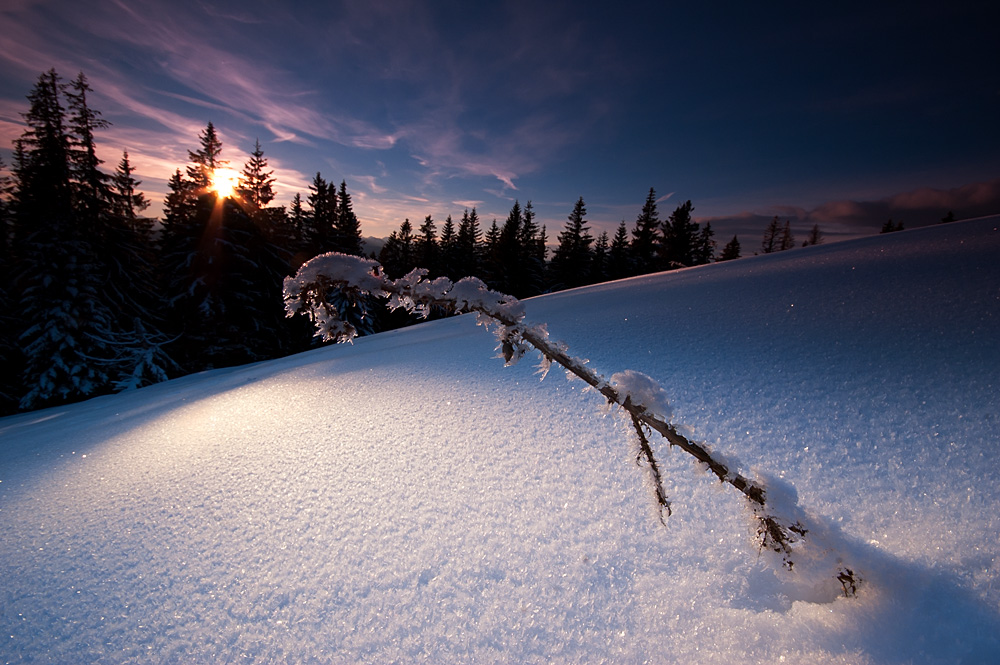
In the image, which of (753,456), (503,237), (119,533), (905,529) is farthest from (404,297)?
(503,237)

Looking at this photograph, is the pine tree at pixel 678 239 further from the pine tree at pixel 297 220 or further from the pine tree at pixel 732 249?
the pine tree at pixel 297 220

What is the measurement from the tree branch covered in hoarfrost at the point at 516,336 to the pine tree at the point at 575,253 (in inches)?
1278

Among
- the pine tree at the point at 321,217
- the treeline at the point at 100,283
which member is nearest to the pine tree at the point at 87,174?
the treeline at the point at 100,283

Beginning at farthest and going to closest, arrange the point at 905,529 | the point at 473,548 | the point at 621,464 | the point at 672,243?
the point at 672,243, the point at 621,464, the point at 473,548, the point at 905,529

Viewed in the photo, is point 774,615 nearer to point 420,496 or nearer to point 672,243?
point 420,496

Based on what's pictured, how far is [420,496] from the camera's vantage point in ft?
6.09

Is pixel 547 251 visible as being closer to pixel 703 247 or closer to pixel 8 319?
pixel 703 247

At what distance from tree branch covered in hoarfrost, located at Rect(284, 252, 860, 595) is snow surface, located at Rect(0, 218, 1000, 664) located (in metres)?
0.10

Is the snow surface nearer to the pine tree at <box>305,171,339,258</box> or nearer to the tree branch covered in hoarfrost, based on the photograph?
the tree branch covered in hoarfrost

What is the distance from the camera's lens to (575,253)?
32.3 meters

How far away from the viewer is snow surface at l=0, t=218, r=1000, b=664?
3.73ft

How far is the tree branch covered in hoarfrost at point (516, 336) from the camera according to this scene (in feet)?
2.97

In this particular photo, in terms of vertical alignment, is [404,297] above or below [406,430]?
above

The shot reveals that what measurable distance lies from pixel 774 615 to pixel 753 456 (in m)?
Result: 0.68
